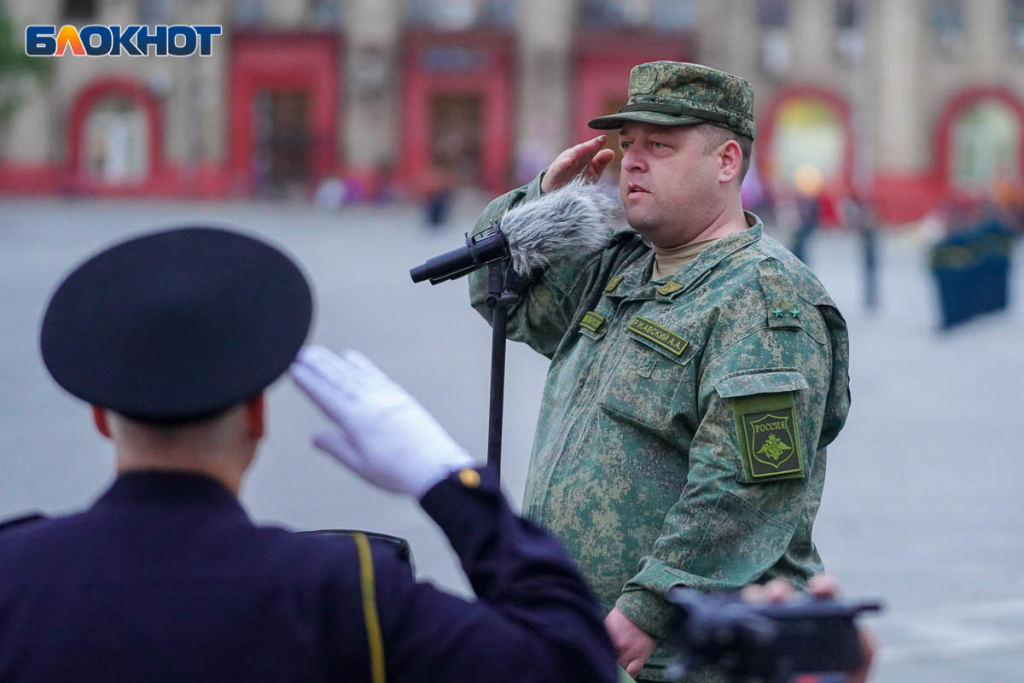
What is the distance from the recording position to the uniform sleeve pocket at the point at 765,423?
116 inches

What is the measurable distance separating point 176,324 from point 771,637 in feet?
2.90

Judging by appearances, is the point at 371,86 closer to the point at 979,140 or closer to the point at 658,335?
the point at 979,140

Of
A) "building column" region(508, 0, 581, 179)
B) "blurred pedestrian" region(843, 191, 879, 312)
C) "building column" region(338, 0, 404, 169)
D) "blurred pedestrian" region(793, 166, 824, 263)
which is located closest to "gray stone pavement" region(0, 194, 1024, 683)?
"blurred pedestrian" region(843, 191, 879, 312)

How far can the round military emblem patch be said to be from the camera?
10.6ft

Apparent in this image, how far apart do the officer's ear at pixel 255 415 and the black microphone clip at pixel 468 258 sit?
3.96ft

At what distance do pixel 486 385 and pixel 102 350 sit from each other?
11685 mm

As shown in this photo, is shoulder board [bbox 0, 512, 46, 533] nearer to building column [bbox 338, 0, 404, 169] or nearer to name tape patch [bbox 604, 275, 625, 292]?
name tape patch [bbox 604, 275, 625, 292]

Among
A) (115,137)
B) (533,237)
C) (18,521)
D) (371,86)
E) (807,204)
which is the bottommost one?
(115,137)

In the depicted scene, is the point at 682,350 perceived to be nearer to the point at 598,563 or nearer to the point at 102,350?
the point at 598,563

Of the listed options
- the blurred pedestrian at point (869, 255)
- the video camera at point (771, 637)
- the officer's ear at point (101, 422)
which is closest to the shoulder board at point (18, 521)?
the officer's ear at point (101, 422)

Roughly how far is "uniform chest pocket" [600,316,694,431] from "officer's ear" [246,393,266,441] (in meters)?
1.22

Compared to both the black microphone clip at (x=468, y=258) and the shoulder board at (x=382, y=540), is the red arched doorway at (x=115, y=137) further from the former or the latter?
the shoulder board at (x=382, y=540)

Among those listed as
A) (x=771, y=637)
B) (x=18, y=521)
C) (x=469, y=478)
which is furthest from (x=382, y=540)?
(x=771, y=637)

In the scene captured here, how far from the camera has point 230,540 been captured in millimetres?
1956
